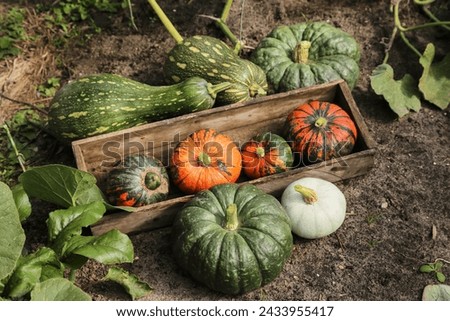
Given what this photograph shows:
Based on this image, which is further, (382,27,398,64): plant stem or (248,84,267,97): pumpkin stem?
(382,27,398,64): plant stem

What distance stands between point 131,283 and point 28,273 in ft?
2.30

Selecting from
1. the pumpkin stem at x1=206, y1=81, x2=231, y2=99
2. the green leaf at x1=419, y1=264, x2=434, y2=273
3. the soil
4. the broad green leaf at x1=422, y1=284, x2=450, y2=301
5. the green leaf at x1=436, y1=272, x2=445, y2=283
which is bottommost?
the broad green leaf at x1=422, y1=284, x2=450, y2=301

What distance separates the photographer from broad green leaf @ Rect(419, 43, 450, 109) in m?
5.27

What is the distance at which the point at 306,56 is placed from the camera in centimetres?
514

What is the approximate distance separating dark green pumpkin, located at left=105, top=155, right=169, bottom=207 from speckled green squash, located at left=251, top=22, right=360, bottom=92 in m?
1.23

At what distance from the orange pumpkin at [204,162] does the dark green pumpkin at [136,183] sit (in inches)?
5.6

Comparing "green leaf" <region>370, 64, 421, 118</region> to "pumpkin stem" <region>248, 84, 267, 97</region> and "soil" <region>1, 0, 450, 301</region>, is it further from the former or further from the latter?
"pumpkin stem" <region>248, 84, 267, 97</region>

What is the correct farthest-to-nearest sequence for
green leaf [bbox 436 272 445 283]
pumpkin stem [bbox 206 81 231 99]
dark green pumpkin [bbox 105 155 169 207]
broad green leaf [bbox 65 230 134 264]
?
pumpkin stem [bbox 206 81 231 99] < dark green pumpkin [bbox 105 155 169 207] < green leaf [bbox 436 272 445 283] < broad green leaf [bbox 65 230 134 264]

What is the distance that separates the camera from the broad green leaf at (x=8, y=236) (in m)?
3.67

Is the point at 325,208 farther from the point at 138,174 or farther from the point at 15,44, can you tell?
the point at 15,44

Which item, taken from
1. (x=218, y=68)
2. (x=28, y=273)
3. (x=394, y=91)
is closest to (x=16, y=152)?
(x=28, y=273)

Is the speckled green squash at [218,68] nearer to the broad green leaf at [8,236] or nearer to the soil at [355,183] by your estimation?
the soil at [355,183]

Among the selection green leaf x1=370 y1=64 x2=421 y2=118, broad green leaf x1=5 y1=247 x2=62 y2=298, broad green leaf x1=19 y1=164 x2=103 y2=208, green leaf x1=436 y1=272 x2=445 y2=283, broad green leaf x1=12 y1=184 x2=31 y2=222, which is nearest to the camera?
broad green leaf x1=5 y1=247 x2=62 y2=298

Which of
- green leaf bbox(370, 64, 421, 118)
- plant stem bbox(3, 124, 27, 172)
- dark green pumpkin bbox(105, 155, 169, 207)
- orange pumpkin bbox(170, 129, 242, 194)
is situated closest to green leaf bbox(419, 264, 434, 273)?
green leaf bbox(370, 64, 421, 118)
